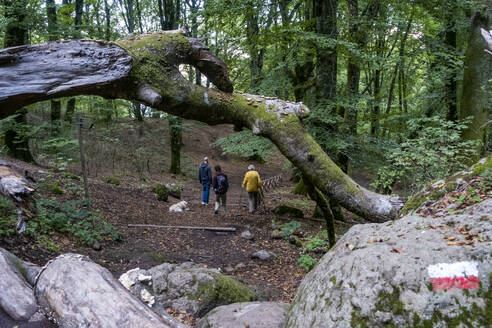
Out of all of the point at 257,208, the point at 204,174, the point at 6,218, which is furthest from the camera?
the point at 204,174

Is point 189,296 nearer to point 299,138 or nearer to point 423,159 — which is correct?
point 299,138

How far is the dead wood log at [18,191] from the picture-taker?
9.30 feet

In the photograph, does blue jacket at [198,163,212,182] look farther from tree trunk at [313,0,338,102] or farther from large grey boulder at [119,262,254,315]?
large grey boulder at [119,262,254,315]

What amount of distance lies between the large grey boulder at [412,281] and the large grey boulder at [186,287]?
192cm

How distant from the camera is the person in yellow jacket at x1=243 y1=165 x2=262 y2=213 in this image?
34.4 ft

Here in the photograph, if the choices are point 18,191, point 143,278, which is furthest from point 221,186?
point 18,191

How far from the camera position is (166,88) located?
409 cm

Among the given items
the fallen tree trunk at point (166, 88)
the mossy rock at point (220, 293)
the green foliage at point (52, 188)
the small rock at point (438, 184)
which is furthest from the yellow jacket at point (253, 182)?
the small rock at point (438, 184)

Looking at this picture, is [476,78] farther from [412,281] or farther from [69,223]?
[69,223]

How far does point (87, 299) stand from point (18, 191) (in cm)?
119

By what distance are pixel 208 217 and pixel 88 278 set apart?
23.9 ft

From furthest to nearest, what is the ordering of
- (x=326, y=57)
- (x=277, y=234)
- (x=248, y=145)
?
(x=326, y=57) → (x=248, y=145) → (x=277, y=234)

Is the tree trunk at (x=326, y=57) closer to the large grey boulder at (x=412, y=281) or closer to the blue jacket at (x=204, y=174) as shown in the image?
the blue jacket at (x=204, y=174)

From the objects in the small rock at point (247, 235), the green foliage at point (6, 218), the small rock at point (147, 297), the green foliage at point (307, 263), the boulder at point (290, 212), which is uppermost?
the green foliage at point (6, 218)
